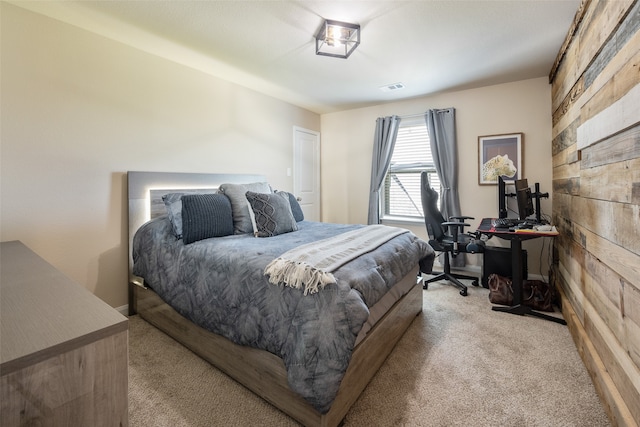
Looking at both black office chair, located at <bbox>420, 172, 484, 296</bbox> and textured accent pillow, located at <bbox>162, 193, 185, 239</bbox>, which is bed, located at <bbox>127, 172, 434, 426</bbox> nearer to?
textured accent pillow, located at <bbox>162, 193, 185, 239</bbox>

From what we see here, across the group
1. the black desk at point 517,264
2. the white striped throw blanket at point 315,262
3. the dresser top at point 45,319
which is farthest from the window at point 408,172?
the dresser top at point 45,319

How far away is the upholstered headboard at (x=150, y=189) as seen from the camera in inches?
105

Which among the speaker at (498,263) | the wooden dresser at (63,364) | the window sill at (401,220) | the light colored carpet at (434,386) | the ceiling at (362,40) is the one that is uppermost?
the ceiling at (362,40)

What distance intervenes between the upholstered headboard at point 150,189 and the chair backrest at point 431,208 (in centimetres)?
241

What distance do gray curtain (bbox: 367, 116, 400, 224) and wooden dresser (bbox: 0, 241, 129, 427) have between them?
403 centimetres

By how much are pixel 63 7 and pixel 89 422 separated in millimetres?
2746

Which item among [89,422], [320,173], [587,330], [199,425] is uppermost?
[320,173]

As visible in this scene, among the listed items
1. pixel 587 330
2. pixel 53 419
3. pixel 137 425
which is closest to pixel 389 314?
pixel 587 330

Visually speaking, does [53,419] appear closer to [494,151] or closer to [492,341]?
[492,341]

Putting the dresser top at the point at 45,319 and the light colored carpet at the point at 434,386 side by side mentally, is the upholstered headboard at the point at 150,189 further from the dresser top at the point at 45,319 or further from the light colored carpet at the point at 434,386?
the dresser top at the point at 45,319

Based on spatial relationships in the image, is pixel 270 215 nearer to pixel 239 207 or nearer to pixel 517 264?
pixel 239 207

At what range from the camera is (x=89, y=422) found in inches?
28.8

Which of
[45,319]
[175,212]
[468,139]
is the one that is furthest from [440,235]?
[45,319]

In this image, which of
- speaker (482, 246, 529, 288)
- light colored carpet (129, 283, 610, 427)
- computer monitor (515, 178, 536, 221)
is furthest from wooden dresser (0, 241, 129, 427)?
speaker (482, 246, 529, 288)
